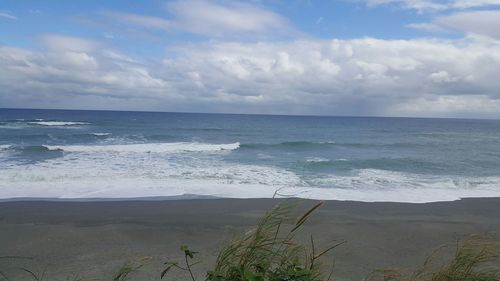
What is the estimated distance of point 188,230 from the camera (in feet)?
30.6

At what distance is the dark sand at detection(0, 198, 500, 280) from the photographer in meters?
7.24

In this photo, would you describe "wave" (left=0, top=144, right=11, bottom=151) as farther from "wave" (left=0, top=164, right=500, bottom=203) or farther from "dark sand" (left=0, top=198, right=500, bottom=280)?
"dark sand" (left=0, top=198, right=500, bottom=280)

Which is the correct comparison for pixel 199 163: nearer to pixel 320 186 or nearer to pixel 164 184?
pixel 164 184

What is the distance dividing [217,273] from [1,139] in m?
35.4

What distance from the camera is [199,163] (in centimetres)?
2180

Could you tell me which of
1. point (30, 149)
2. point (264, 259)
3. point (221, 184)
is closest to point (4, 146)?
point (30, 149)

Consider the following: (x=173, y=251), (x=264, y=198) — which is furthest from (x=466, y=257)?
(x=264, y=198)

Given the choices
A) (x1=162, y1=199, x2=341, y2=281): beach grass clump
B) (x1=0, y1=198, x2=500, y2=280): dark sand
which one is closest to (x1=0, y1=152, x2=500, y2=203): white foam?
(x1=0, y1=198, x2=500, y2=280): dark sand

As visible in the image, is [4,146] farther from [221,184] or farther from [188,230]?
[188,230]

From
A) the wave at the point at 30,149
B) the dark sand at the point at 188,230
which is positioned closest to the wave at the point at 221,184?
the dark sand at the point at 188,230

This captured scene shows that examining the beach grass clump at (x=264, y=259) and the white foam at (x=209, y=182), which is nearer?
the beach grass clump at (x=264, y=259)

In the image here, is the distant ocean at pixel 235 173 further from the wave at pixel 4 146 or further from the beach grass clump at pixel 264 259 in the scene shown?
the beach grass clump at pixel 264 259

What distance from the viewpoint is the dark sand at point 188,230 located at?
23.7 ft

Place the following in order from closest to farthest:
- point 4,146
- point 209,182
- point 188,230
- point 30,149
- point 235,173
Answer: point 188,230 → point 209,182 → point 235,173 → point 30,149 → point 4,146
